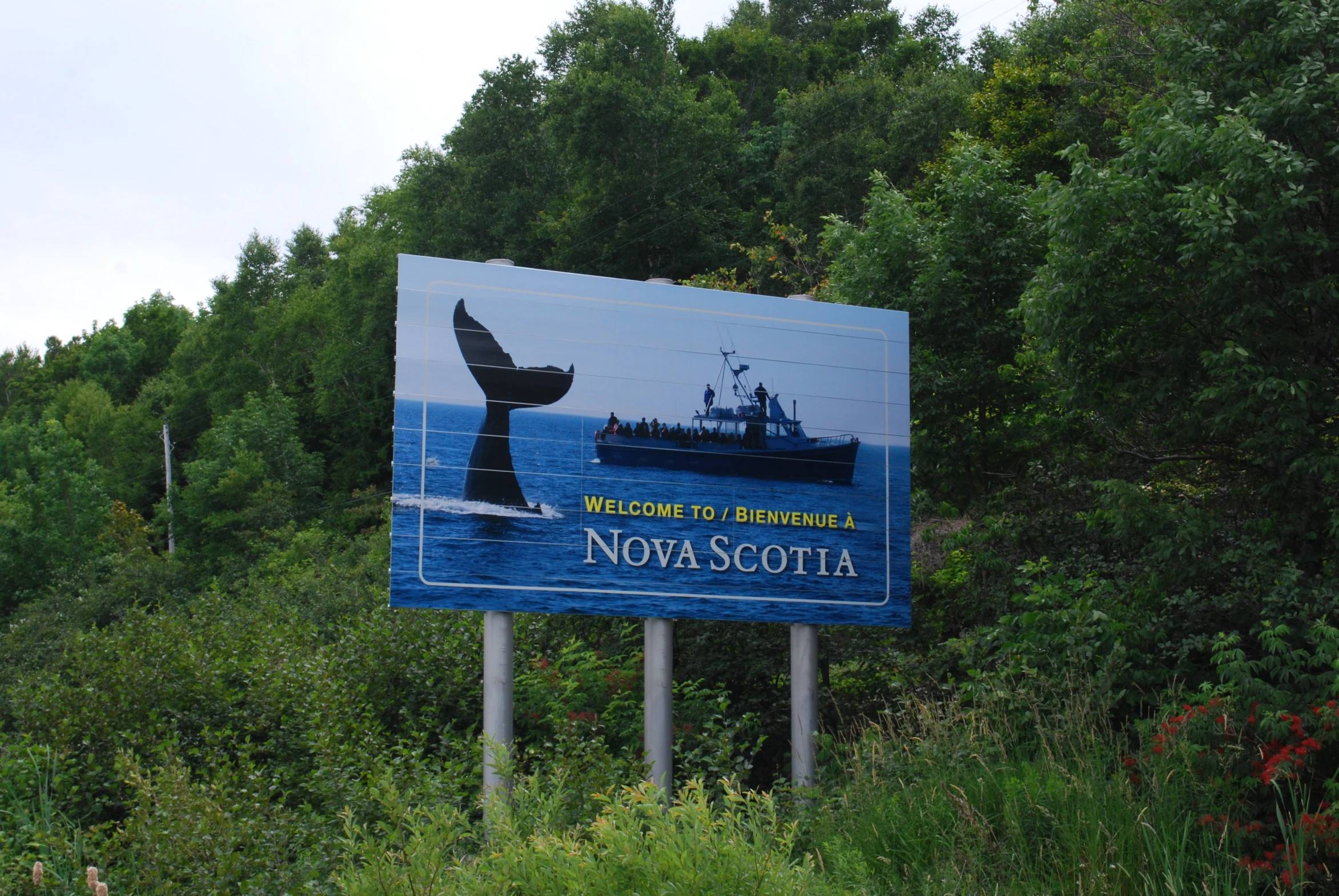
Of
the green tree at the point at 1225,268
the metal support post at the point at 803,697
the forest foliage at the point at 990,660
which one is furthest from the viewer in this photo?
the metal support post at the point at 803,697

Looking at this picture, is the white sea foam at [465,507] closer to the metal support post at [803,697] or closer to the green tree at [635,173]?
the metal support post at [803,697]

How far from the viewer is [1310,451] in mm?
7594

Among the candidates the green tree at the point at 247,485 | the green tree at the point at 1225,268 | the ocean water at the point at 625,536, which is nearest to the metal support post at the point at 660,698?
the ocean water at the point at 625,536

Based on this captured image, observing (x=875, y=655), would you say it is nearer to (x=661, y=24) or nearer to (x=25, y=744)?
(x=25, y=744)

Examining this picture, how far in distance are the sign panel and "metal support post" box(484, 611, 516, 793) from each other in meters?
0.20

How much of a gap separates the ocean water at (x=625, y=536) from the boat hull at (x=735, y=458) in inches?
2.3

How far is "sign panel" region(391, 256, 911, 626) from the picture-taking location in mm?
7797

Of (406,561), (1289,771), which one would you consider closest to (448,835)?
(406,561)

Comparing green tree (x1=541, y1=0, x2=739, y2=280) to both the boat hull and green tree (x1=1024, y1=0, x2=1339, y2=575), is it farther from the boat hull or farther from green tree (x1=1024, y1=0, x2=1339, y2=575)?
green tree (x1=1024, y1=0, x2=1339, y2=575)

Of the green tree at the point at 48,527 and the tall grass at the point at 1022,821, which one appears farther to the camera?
the green tree at the point at 48,527

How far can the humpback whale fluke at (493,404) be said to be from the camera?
25.8ft

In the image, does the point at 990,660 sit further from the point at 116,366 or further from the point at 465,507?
the point at 116,366

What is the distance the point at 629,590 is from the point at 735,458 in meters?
1.24

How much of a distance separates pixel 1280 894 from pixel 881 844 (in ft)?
5.85
